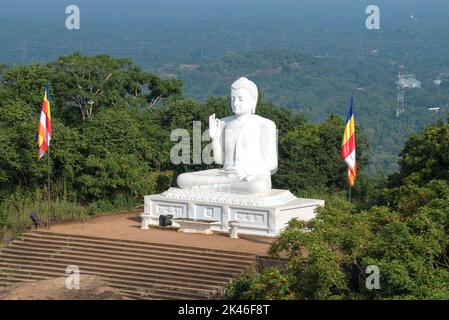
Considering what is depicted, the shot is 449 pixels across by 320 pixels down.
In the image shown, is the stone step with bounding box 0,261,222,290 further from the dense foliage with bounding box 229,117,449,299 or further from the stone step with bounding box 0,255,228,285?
the dense foliage with bounding box 229,117,449,299

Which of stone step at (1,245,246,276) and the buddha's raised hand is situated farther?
the buddha's raised hand

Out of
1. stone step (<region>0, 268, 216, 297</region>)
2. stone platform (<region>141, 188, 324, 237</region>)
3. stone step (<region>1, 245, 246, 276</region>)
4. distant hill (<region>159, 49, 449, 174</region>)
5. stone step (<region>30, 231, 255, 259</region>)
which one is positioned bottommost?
distant hill (<region>159, 49, 449, 174</region>)

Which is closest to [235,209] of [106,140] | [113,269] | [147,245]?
[147,245]

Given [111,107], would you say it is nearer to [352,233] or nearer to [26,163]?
[26,163]

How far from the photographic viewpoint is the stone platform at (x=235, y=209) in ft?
100

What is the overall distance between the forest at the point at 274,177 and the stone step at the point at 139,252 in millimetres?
1152

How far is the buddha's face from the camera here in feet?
108

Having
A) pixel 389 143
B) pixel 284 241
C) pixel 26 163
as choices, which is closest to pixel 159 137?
pixel 26 163

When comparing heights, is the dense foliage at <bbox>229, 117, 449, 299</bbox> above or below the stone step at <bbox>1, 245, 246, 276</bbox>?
above

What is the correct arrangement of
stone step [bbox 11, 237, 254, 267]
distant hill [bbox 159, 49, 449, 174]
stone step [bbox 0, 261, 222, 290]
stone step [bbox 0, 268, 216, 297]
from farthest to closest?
distant hill [bbox 159, 49, 449, 174]
stone step [bbox 11, 237, 254, 267]
stone step [bbox 0, 261, 222, 290]
stone step [bbox 0, 268, 216, 297]

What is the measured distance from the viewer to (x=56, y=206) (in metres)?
34.0

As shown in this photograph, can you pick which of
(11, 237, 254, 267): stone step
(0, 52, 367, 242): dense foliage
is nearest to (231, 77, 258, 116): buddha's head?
(0, 52, 367, 242): dense foliage

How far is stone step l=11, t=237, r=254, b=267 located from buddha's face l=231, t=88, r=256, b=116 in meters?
5.93

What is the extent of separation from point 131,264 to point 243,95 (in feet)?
22.4
